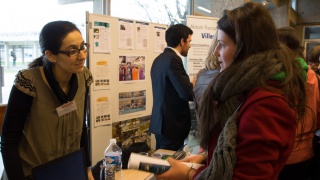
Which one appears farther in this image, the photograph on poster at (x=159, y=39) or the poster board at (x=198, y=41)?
the poster board at (x=198, y=41)

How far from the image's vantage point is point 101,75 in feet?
8.80

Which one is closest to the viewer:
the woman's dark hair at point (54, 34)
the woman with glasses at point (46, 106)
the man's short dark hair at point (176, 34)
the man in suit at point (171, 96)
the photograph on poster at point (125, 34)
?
the woman with glasses at point (46, 106)

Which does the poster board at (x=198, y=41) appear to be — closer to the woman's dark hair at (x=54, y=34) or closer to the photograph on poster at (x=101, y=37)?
the photograph on poster at (x=101, y=37)

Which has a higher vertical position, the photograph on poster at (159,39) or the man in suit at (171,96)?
the photograph on poster at (159,39)

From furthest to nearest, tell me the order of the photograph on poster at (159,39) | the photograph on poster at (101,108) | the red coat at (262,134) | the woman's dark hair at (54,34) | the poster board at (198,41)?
the poster board at (198,41), the photograph on poster at (159,39), the photograph on poster at (101,108), the woman's dark hair at (54,34), the red coat at (262,134)

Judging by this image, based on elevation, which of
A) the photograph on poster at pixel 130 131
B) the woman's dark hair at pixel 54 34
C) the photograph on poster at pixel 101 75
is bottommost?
the photograph on poster at pixel 130 131

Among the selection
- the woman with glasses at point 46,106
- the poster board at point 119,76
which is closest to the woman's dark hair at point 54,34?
the woman with glasses at point 46,106

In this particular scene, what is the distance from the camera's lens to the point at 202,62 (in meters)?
3.68

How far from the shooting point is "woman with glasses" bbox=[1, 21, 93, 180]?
1348 mm

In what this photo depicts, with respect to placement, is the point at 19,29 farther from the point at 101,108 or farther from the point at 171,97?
the point at 171,97

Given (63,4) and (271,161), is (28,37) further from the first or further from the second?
(271,161)

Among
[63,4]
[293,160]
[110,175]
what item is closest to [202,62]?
[63,4]

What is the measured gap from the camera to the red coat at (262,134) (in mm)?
719

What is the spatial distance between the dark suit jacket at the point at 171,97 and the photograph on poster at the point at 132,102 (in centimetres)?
56
